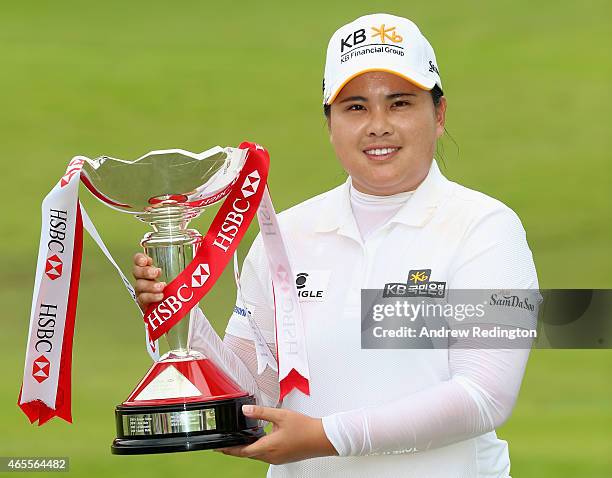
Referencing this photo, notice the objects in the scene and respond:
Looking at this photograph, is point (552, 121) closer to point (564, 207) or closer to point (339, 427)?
point (564, 207)

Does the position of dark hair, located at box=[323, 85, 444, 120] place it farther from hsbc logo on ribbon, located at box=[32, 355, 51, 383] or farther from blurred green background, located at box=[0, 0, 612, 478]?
blurred green background, located at box=[0, 0, 612, 478]

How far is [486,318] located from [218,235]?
0.39 meters

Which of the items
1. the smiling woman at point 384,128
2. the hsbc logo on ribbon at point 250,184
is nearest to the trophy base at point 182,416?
the hsbc logo on ribbon at point 250,184

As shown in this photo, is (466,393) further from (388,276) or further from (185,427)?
(185,427)

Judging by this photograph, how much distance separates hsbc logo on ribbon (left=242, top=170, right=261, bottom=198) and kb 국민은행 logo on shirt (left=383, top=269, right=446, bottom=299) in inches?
9.4

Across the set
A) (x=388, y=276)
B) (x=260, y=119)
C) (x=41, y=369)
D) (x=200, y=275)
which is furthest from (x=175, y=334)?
(x=260, y=119)

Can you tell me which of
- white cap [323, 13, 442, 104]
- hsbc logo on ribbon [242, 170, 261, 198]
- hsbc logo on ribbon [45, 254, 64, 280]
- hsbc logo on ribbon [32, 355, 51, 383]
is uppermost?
white cap [323, 13, 442, 104]

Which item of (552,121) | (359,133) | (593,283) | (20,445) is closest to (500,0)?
(552,121)

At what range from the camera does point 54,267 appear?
1.60 m

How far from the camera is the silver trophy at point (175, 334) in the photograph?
1.52 meters

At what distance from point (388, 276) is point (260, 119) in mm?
3345

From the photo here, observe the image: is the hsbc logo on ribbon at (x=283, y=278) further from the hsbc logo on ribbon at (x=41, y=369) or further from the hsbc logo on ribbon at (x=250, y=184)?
the hsbc logo on ribbon at (x=41, y=369)

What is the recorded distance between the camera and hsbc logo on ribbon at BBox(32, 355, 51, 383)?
163 centimetres

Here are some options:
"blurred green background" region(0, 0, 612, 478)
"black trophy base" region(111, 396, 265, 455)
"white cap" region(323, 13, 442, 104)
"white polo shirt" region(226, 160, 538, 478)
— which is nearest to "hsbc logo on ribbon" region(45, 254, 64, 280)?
"black trophy base" region(111, 396, 265, 455)
